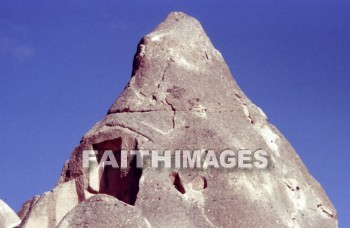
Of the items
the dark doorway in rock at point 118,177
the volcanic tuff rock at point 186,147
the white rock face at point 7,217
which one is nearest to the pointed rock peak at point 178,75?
the volcanic tuff rock at point 186,147

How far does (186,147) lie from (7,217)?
20.2 feet

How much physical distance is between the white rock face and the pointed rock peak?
439 cm

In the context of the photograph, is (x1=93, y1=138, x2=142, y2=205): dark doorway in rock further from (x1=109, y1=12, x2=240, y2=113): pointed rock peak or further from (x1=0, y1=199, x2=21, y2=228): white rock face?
(x1=0, y1=199, x2=21, y2=228): white rock face

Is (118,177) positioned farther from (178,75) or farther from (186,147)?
(178,75)

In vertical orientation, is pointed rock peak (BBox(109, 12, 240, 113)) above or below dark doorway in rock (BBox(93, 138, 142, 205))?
above

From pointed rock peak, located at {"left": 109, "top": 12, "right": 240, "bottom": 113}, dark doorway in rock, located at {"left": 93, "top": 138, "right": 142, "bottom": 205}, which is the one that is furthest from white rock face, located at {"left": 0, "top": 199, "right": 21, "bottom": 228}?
pointed rock peak, located at {"left": 109, "top": 12, "right": 240, "bottom": 113}

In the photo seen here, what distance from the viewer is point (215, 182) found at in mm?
24828

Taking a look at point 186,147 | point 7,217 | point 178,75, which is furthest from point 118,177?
point 7,217

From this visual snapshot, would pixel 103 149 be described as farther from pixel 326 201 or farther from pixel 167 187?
pixel 326 201

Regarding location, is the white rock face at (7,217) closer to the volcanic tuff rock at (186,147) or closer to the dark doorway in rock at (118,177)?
the volcanic tuff rock at (186,147)

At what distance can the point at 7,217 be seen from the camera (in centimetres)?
2766

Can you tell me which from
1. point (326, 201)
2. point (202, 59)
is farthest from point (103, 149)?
point (326, 201)

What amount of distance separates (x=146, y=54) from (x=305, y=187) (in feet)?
20.6

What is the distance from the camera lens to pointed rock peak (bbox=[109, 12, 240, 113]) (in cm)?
2695
